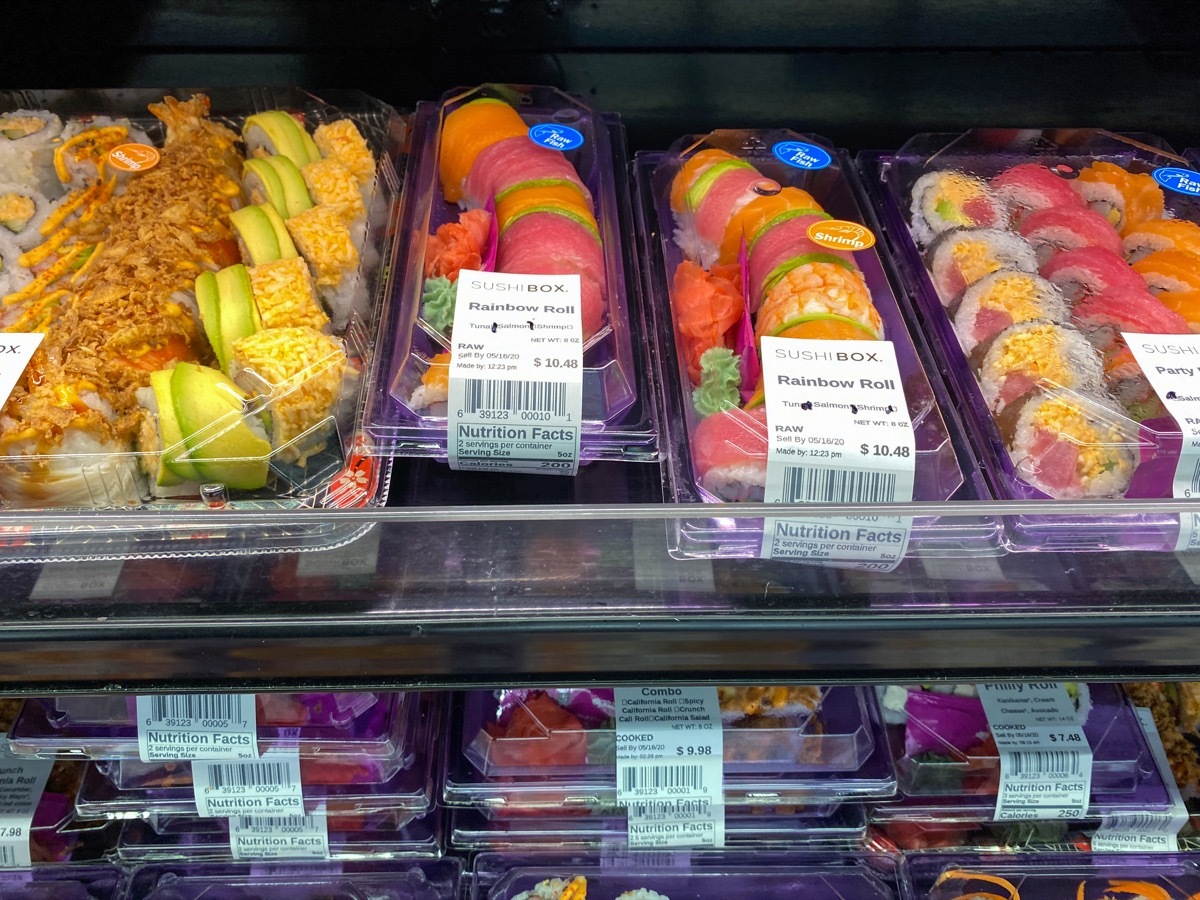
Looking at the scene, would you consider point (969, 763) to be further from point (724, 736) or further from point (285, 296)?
point (285, 296)

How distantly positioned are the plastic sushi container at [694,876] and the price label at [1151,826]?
316 millimetres

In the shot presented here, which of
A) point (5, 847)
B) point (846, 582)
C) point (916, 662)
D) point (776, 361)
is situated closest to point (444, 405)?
point (776, 361)

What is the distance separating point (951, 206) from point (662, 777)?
110cm

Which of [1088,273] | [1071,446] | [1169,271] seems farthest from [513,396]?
[1169,271]

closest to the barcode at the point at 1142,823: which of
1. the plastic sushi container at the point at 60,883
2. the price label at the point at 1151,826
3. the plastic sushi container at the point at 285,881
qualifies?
the price label at the point at 1151,826

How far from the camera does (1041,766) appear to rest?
141 cm

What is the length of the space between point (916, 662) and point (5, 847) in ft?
4.24

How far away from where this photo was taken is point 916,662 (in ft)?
3.67

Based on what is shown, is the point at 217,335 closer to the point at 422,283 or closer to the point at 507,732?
the point at 422,283

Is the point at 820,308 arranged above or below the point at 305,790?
above

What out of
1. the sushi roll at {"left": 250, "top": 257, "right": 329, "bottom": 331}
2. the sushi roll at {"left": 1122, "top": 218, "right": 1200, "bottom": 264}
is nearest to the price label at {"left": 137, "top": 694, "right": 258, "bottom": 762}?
the sushi roll at {"left": 250, "top": 257, "right": 329, "bottom": 331}

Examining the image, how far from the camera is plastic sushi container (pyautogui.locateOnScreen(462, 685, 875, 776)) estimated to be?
1.44 metres

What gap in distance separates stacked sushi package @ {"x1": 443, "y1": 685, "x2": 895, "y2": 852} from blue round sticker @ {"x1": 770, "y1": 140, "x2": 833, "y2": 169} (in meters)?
0.94

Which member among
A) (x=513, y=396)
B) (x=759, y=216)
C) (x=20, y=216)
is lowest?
(x=513, y=396)
